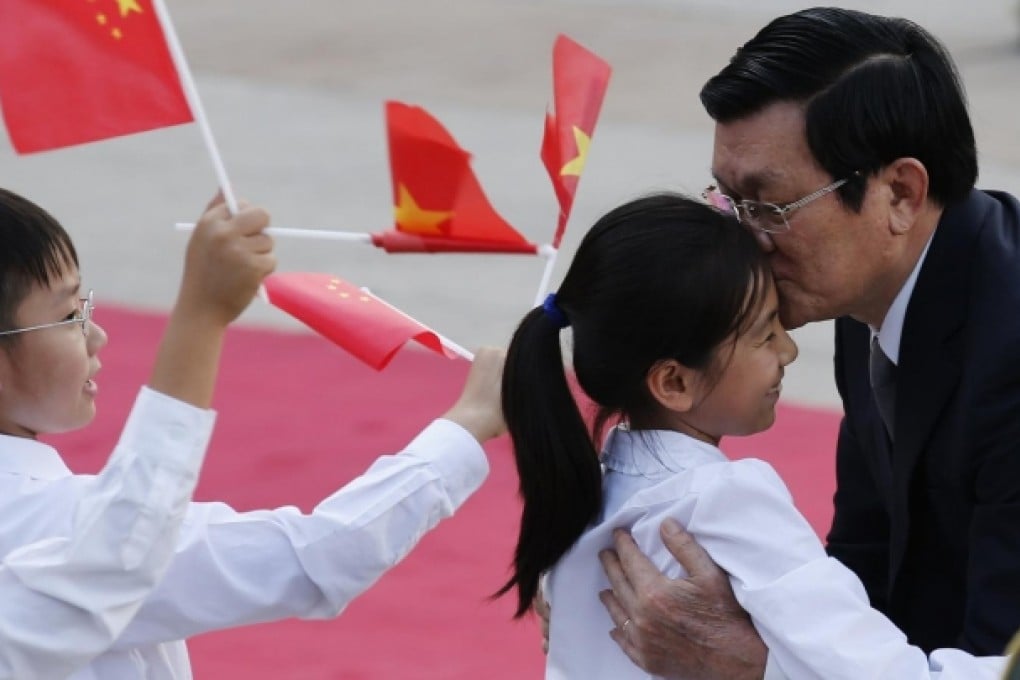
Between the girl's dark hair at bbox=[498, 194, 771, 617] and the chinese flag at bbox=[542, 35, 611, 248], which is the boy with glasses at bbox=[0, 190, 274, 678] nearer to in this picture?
the girl's dark hair at bbox=[498, 194, 771, 617]

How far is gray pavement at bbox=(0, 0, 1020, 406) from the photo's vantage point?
6824 millimetres

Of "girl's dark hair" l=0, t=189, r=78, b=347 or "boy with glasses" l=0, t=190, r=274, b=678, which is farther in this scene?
"girl's dark hair" l=0, t=189, r=78, b=347

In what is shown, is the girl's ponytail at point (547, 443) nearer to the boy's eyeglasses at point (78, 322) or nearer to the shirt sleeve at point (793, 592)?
the shirt sleeve at point (793, 592)

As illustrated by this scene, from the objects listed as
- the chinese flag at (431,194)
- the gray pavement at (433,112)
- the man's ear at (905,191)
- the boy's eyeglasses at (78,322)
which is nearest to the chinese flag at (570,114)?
the chinese flag at (431,194)

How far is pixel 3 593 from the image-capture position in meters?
2.07

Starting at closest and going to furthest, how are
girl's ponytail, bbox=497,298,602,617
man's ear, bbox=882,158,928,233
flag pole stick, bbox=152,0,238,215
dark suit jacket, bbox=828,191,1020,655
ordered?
flag pole stick, bbox=152,0,238,215, girl's ponytail, bbox=497,298,602,617, dark suit jacket, bbox=828,191,1020,655, man's ear, bbox=882,158,928,233

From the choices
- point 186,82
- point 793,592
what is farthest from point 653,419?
point 186,82

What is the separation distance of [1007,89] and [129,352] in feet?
17.1

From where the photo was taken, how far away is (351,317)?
2521 millimetres

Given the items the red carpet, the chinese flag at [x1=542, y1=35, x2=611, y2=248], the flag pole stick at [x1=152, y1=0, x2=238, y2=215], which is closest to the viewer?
the flag pole stick at [x1=152, y1=0, x2=238, y2=215]

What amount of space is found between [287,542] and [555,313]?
1.48 feet

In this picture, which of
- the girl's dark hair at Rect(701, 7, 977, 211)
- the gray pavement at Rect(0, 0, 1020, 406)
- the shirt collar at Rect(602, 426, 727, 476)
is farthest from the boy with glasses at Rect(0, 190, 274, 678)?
the gray pavement at Rect(0, 0, 1020, 406)

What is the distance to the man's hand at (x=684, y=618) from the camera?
87.2 inches

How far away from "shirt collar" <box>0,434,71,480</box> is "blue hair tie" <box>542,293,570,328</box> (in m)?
0.69
